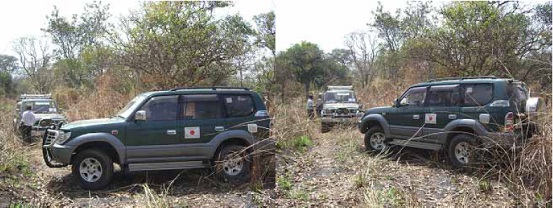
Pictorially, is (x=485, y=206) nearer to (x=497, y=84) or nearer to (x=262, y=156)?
(x=497, y=84)

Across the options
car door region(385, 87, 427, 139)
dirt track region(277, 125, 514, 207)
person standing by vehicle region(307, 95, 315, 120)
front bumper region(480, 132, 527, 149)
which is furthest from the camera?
person standing by vehicle region(307, 95, 315, 120)

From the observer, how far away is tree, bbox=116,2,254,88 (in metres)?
3.49

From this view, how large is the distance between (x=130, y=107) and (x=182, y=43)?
2.06 feet

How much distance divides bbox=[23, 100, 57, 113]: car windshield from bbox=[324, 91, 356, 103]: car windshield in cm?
206

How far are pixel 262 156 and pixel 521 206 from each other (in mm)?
1924

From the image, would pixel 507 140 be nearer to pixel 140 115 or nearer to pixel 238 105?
pixel 238 105

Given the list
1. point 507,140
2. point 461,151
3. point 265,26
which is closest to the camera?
point 507,140

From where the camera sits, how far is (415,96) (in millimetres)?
3508

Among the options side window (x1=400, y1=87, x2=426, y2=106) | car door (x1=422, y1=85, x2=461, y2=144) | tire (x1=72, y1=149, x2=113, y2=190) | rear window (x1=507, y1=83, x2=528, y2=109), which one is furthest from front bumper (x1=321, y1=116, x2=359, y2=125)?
tire (x1=72, y1=149, x2=113, y2=190)

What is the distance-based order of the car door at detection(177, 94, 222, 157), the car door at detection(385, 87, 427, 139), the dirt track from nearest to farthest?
Result: the dirt track, the car door at detection(385, 87, 427, 139), the car door at detection(177, 94, 222, 157)

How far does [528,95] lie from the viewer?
3266mm

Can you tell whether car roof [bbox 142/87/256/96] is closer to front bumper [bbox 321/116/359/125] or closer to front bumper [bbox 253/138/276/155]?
front bumper [bbox 253/138/276/155]

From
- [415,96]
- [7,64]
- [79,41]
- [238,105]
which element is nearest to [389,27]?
[415,96]

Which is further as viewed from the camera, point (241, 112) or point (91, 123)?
point (241, 112)
